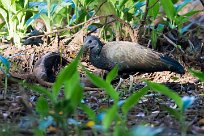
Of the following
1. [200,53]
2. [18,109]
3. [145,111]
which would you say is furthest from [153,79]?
[18,109]

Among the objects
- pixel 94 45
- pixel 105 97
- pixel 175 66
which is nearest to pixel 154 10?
Result: pixel 94 45

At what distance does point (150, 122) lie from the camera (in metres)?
4.36

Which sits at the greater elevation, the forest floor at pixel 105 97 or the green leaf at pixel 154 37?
the green leaf at pixel 154 37

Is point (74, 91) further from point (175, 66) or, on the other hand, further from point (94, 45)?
point (94, 45)

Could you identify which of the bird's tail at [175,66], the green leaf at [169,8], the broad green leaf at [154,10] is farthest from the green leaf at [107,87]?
the broad green leaf at [154,10]

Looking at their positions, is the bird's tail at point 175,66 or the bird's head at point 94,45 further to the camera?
the bird's head at point 94,45

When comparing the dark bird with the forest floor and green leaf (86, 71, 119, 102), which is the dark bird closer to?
the forest floor

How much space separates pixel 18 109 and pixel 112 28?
332cm

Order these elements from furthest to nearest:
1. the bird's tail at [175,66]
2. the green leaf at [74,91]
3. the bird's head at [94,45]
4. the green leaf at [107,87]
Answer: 1. the bird's head at [94,45]
2. the bird's tail at [175,66]
3. the green leaf at [107,87]
4. the green leaf at [74,91]

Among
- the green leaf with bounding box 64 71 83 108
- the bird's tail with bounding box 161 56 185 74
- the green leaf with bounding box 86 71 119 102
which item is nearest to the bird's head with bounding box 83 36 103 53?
the bird's tail with bounding box 161 56 185 74

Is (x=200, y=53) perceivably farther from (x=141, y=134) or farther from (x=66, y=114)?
(x=141, y=134)

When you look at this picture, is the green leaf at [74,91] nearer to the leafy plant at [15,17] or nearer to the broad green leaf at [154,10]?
the leafy plant at [15,17]

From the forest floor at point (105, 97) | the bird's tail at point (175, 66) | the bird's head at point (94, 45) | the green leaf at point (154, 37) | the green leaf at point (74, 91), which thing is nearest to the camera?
the green leaf at point (74, 91)

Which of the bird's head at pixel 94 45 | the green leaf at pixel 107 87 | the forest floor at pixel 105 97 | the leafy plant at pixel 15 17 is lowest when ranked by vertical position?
the forest floor at pixel 105 97
